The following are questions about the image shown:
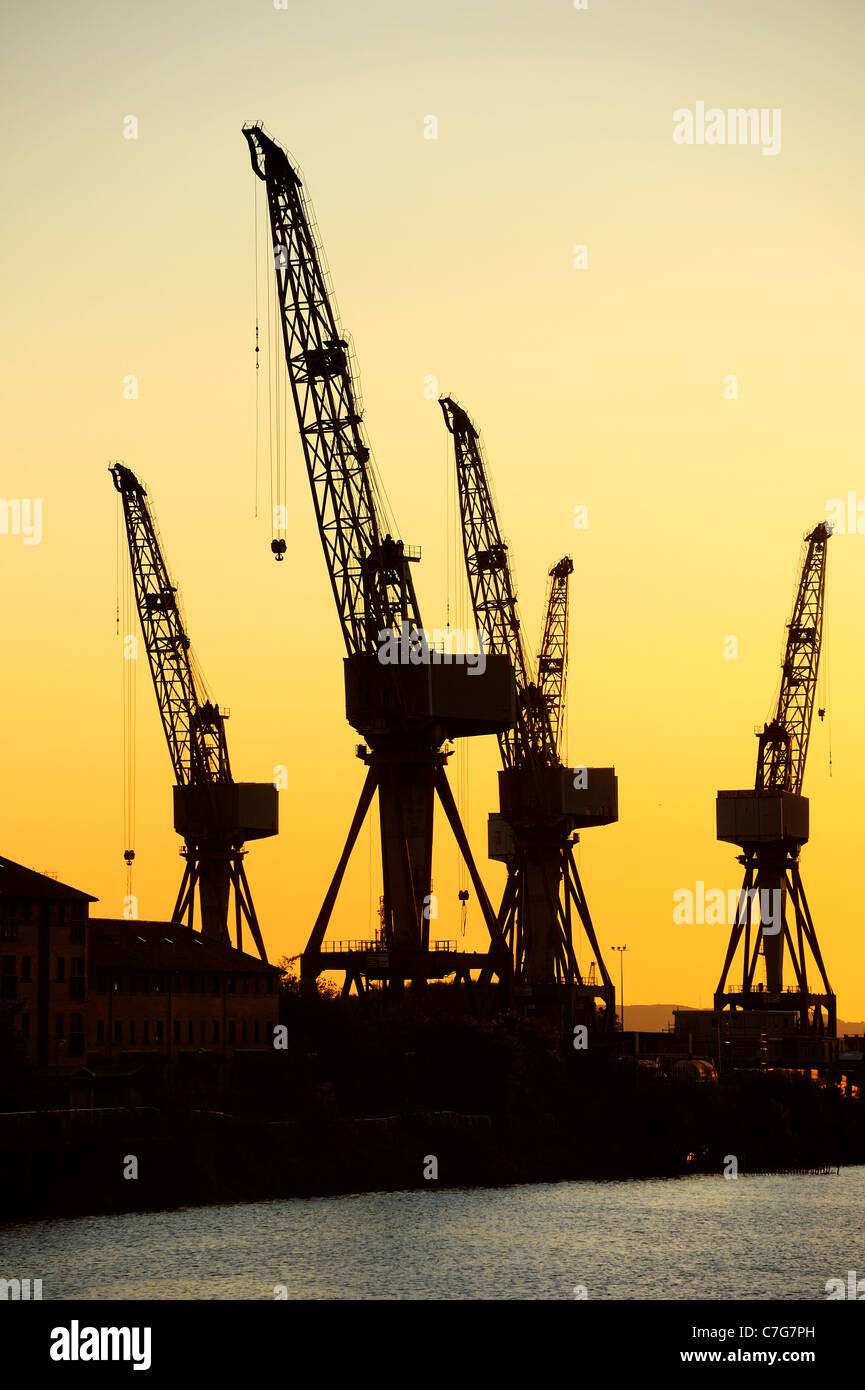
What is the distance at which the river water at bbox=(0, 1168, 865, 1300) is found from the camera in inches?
2522

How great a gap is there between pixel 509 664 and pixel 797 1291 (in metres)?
54.8

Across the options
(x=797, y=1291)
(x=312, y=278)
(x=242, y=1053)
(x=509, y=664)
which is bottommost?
(x=797, y=1291)

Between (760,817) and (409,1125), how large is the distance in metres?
76.2

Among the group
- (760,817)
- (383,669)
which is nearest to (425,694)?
(383,669)

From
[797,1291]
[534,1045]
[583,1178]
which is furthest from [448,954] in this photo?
[797,1291]

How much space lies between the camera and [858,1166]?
437ft

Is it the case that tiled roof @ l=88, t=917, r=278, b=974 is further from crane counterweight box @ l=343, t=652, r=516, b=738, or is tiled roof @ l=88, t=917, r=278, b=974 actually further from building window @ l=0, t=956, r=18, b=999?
crane counterweight box @ l=343, t=652, r=516, b=738

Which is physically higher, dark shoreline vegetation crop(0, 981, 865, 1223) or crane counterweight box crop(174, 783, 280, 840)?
crane counterweight box crop(174, 783, 280, 840)

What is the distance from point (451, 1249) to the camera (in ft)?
240

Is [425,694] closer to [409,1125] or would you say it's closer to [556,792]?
[409,1125]

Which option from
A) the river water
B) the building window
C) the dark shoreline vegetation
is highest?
the building window

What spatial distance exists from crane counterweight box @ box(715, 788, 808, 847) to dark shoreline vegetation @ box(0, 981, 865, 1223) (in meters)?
32.3

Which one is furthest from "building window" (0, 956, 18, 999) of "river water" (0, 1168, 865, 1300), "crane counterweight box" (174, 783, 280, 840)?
"crane counterweight box" (174, 783, 280, 840)
